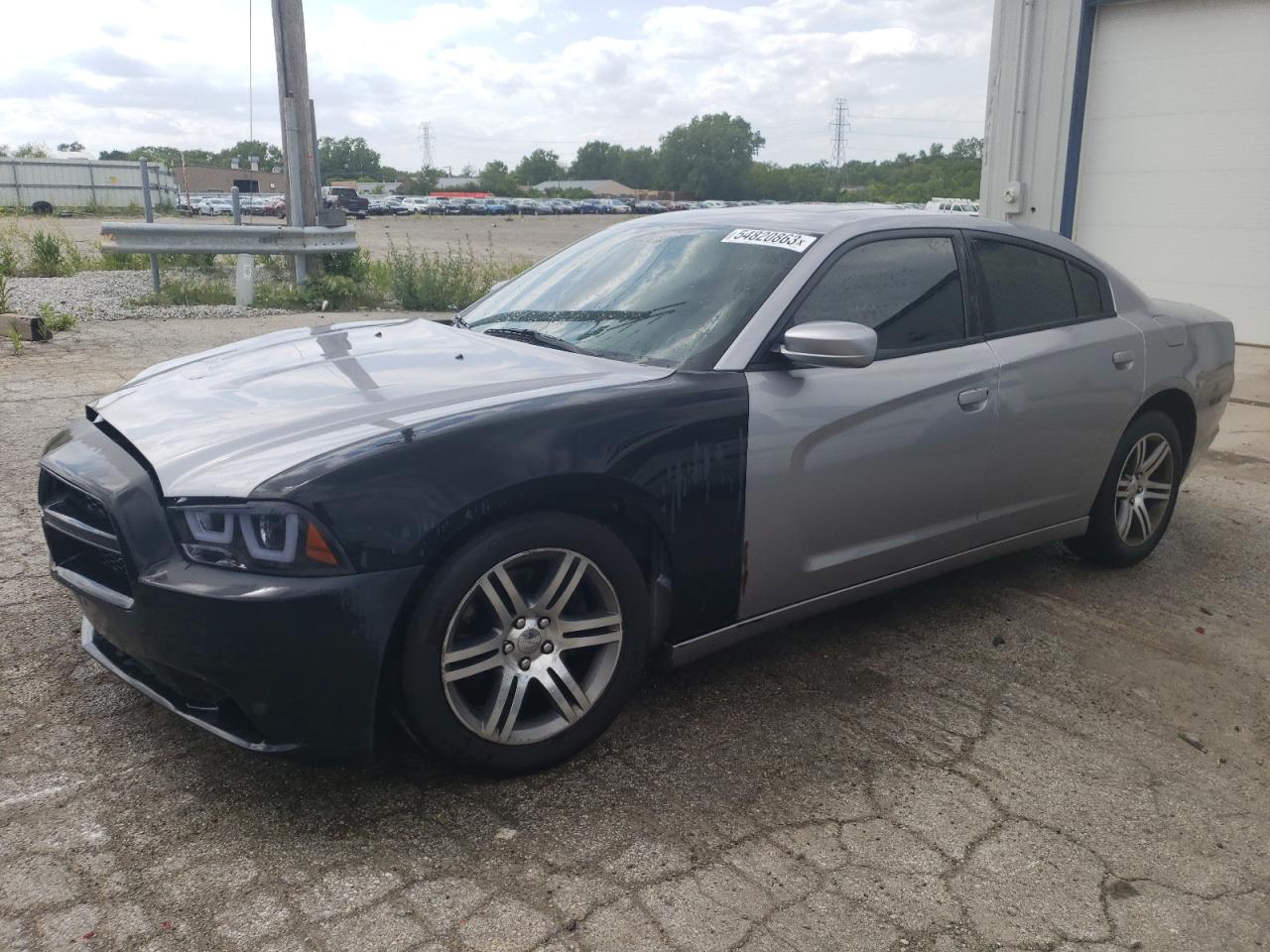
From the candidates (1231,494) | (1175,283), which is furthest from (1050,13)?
(1231,494)

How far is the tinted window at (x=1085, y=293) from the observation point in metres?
4.53

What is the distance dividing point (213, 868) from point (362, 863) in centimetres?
34

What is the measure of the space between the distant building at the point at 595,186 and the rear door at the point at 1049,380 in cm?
11891

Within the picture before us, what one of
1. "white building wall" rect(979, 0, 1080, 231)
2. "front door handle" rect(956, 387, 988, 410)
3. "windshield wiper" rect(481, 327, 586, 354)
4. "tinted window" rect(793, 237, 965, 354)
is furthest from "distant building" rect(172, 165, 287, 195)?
"front door handle" rect(956, 387, 988, 410)

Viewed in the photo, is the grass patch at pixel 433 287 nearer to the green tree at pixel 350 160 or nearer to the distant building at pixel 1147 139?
the distant building at pixel 1147 139

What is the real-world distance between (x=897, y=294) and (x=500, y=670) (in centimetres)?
199

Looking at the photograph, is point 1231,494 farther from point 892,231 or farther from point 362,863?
point 362,863

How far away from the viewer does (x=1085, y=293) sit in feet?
15.0

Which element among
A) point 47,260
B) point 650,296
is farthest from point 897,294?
point 47,260

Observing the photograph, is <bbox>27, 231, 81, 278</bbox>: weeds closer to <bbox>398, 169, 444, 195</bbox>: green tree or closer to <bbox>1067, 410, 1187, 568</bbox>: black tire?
<bbox>1067, 410, 1187, 568</bbox>: black tire

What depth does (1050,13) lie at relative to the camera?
10805 mm

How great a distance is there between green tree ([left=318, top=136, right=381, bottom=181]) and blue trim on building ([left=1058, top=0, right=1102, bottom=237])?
124 metres

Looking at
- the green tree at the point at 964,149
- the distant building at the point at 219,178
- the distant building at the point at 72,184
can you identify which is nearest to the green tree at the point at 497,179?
the distant building at the point at 219,178

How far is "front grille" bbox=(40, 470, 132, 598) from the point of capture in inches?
111
